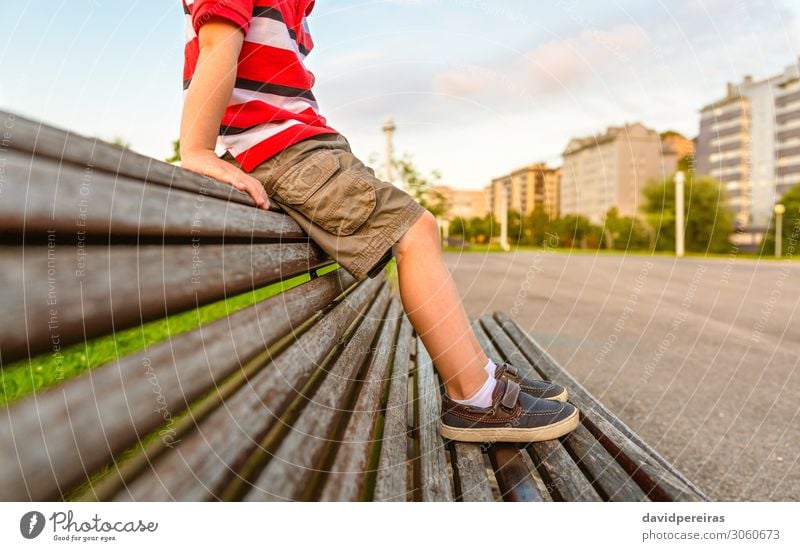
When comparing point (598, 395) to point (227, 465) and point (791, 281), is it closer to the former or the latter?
point (227, 465)

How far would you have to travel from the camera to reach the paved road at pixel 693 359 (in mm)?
1724

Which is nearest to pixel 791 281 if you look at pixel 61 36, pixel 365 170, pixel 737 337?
pixel 737 337

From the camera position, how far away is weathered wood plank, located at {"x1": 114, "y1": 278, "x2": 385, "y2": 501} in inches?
23.4

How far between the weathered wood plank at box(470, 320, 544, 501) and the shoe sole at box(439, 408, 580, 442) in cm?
2

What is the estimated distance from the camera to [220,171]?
0.96 m

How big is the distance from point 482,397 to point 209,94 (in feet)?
2.66

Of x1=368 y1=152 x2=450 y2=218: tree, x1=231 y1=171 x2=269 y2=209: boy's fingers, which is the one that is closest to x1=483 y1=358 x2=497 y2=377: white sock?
x1=231 y1=171 x2=269 y2=209: boy's fingers

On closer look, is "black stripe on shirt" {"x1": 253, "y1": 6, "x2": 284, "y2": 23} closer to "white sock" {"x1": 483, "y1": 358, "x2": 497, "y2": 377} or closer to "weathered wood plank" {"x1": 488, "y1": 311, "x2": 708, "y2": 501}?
"white sock" {"x1": 483, "y1": 358, "x2": 497, "y2": 377}

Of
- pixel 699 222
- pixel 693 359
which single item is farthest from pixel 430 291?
pixel 699 222

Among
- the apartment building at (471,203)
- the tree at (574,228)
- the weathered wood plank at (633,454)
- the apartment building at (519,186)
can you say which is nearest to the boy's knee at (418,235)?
the weathered wood plank at (633,454)

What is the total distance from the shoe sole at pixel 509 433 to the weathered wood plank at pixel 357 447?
167mm

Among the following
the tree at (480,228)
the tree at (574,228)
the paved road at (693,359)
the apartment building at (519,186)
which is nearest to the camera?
the paved road at (693,359)

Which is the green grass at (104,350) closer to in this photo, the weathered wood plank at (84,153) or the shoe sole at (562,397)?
the weathered wood plank at (84,153)

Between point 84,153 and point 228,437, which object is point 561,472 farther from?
point 84,153
